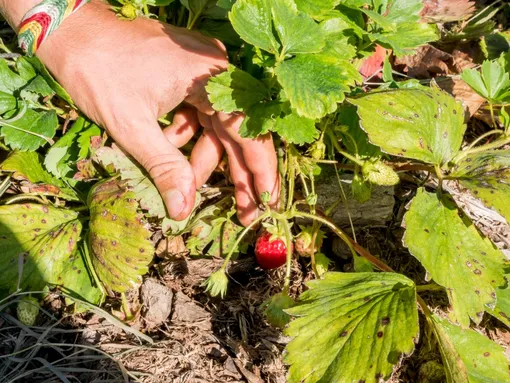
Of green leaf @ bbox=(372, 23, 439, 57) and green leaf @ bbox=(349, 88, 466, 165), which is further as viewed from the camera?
green leaf @ bbox=(372, 23, 439, 57)

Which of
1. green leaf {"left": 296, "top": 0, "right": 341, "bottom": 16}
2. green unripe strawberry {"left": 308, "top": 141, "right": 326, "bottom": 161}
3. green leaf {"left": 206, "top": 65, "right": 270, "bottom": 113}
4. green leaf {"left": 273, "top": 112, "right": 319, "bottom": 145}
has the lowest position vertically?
green unripe strawberry {"left": 308, "top": 141, "right": 326, "bottom": 161}

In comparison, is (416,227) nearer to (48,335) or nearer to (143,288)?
(143,288)

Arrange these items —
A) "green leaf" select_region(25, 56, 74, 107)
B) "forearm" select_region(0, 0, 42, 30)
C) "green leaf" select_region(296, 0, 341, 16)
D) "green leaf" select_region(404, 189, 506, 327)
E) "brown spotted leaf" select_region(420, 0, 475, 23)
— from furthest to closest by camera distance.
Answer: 1. "brown spotted leaf" select_region(420, 0, 475, 23)
2. "forearm" select_region(0, 0, 42, 30)
3. "green leaf" select_region(25, 56, 74, 107)
4. "green leaf" select_region(296, 0, 341, 16)
5. "green leaf" select_region(404, 189, 506, 327)

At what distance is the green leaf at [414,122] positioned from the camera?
5.09ft

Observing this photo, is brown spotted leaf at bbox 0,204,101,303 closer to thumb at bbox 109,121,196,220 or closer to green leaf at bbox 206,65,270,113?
thumb at bbox 109,121,196,220

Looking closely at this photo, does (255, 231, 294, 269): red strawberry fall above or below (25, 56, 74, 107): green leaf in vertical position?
below

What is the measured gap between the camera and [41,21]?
1881 millimetres

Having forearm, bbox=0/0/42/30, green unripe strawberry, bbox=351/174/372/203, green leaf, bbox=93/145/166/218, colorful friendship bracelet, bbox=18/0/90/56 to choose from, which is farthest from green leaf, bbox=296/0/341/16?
forearm, bbox=0/0/42/30

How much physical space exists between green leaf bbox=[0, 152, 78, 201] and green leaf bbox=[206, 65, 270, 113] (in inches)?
28.6

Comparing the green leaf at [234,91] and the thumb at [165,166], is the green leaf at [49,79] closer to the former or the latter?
the thumb at [165,166]

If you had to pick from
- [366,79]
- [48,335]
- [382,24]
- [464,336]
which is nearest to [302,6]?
[382,24]

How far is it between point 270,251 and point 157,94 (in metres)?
0.62

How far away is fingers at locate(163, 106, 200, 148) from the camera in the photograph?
1.95m

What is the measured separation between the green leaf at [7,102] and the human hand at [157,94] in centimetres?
18
